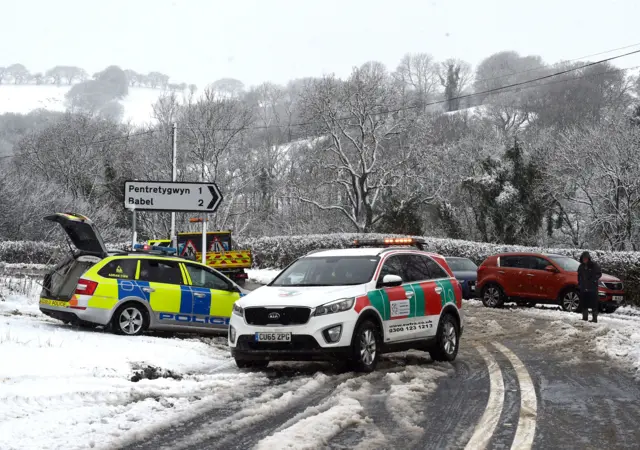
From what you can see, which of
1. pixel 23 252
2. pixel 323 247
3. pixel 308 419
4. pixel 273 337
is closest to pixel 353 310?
pixel 273 337

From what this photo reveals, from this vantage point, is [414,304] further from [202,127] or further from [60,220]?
[202,127]

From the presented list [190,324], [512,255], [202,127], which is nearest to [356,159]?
[202,127]

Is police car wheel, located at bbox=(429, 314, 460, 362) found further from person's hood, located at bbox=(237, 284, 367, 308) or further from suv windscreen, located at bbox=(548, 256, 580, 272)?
suv windscreen, located at bbox=(548, 256, 580, 272)

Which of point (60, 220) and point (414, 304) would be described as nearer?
point (414, 304)

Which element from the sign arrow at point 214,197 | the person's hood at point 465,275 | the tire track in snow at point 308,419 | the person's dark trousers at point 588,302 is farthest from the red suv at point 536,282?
the tire track in snow at point 308,419

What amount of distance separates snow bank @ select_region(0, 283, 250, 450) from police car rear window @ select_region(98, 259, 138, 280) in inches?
38.5

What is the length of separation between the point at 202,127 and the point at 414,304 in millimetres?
42010

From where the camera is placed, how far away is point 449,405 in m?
7.82

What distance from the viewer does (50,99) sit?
158125mm

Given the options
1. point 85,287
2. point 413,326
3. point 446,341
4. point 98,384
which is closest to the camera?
point 98,384

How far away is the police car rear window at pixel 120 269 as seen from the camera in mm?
13164

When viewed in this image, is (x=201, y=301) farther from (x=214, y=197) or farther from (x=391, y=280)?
(x=391, y=280)

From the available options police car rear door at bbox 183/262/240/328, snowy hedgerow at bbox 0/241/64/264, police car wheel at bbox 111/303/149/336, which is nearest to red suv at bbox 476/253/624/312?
police car rear door at bbox 183/262/240/328

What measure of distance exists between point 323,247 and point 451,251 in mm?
8219
